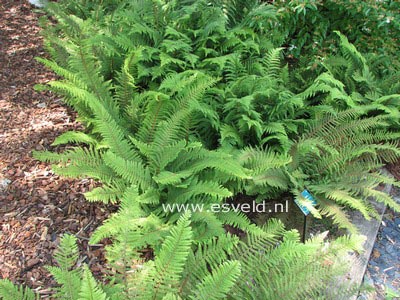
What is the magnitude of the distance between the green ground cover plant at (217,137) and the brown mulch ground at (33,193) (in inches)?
8.3

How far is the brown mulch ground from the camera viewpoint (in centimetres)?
252

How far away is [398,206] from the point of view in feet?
9.37

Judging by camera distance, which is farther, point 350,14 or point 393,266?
point 350,14

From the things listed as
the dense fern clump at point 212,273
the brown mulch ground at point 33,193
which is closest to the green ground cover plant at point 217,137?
the dense fern clump at point 212,273

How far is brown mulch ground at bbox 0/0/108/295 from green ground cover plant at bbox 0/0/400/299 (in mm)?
212

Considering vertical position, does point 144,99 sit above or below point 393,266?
above

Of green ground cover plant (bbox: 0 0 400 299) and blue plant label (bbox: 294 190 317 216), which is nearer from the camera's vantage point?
green ground cover plant (bbox: 0 0 400 299)

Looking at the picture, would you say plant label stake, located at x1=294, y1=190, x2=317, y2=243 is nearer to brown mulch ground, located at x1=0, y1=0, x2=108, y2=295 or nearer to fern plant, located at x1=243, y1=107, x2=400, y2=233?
fern plant, located at x1=243, y1=107, x2=400, y2=233

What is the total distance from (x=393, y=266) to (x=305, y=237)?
703 millimetres

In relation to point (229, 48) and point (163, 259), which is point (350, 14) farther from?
point (163, 259)

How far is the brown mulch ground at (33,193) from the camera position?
99.1 inches

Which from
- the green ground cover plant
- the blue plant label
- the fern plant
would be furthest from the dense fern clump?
the fern plant

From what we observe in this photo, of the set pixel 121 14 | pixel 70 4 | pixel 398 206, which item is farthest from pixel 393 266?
pixel 70 4

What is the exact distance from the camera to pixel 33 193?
2.91 metres
